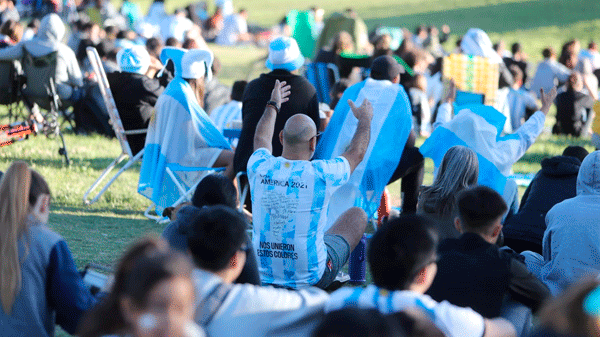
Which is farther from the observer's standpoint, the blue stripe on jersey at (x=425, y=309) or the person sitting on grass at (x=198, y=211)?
the person sitting on grass at (x=198, y=211)

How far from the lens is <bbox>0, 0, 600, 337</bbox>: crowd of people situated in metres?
2.11

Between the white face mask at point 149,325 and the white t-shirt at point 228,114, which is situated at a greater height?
the white face mask at point 149,325

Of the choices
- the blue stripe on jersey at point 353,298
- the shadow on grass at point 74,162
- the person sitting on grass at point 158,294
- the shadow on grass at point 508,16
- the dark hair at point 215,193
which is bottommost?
the shadow on grass at point 74,162

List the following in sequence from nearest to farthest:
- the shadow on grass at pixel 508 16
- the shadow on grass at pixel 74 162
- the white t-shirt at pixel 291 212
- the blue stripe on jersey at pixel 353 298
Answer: the blue stripe on jersey at pixel 353 298
the white t-shirt at pixel 291 212
the shadow on grass at pixel 74 162
the shadow on grass at pixel 508 16

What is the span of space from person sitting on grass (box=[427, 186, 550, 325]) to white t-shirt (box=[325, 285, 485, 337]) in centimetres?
36

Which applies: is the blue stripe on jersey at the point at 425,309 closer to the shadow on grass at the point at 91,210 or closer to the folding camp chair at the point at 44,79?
the shadow on grass at the point at 91,210

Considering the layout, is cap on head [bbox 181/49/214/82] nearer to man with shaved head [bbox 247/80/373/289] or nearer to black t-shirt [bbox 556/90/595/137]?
man with shaved head [bbox 247/80/373/289]

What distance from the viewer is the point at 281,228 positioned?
156 inches

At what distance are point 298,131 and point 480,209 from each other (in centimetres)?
115

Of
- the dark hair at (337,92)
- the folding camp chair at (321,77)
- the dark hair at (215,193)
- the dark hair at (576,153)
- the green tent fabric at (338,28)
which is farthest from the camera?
the green tent fabric at (338,28)

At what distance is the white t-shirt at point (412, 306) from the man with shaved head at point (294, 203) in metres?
1.45

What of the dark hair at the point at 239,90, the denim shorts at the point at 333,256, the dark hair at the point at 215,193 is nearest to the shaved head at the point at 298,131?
the dark hair at the point at 215,193

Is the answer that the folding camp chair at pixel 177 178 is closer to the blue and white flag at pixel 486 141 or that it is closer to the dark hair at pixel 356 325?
the blue and white flag at pixel 486 141

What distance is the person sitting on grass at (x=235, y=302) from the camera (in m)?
2.38
